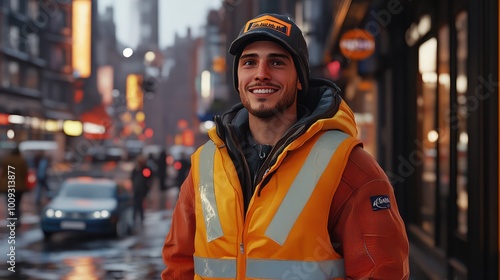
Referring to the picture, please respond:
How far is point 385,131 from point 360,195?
14.1 metres

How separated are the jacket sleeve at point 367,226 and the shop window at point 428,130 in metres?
9.03

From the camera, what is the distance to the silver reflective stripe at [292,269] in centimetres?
280

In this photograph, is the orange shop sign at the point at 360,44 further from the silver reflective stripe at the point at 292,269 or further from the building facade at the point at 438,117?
the silver reflective stripe at the point at 292,269

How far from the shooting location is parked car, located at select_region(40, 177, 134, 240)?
16.9 m

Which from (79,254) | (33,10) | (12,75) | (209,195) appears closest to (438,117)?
(79,254)

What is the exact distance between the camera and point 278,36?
9.71 feet

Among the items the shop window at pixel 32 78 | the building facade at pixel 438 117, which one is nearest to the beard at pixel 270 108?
the building facade at pixel 438 117

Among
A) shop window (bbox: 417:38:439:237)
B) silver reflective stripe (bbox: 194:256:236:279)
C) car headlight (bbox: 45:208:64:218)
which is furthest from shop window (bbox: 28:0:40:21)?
silver reflective stripe (bbox: 194:256:236:279)

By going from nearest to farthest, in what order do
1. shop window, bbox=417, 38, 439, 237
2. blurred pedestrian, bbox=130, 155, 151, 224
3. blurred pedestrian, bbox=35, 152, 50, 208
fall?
1. shop window, bbox=417, 38, 439, 237
2. blurred pedestrian, bbox=130, 155, 151, 224
3. blurred pedestrian, bbox=35, 152, 50, 208

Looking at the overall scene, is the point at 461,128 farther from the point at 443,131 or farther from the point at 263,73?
the point at 263,73

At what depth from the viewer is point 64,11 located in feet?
262

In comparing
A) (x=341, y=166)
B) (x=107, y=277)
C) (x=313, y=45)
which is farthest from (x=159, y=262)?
(x=313, y=45)

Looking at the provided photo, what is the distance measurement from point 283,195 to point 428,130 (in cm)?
1018

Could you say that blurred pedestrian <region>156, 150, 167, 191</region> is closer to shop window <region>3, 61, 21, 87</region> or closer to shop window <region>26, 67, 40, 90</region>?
shop window <region>3, 61, 21, 87</region>
